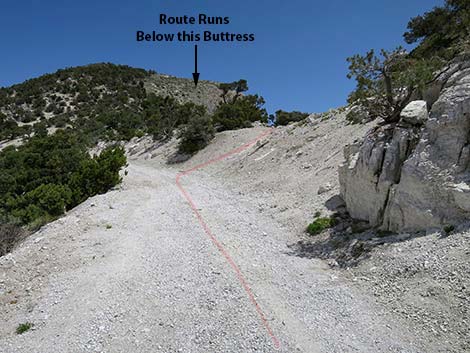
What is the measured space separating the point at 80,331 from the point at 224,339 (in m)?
2.65

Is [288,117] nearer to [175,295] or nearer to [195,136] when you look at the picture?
[195,136]

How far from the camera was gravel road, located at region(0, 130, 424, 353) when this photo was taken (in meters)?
6.07

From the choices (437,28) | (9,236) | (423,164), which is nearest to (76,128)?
(9,236)

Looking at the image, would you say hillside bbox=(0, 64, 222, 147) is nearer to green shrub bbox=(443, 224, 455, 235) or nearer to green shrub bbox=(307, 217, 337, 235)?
green shrub bbox=(307, 217, 337, 235)

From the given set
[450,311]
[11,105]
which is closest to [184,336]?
[450,311]

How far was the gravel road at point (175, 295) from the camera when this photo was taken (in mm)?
6066

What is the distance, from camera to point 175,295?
759cm

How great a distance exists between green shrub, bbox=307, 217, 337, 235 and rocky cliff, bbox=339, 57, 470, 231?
2.53 ft

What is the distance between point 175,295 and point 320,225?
5.39 metres

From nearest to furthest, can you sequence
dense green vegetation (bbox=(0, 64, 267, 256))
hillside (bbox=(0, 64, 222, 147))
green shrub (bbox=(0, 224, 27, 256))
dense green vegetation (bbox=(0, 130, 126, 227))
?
green shrub (bbox=(0, 224, 27, 256)) < dense green vegetation (bbox=(0, 130, 126, 227)) < dense green vegetation (bbox=(0, 64, 267, 256)) < hillside (bbox=(0, 64, 222, 147))

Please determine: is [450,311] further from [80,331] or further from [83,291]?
[83,291]

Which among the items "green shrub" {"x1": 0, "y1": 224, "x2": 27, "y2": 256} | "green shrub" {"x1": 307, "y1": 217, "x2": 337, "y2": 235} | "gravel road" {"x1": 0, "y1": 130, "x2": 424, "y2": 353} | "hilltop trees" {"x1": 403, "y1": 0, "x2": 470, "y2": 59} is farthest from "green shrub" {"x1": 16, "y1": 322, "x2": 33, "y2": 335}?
"hilltop trees" {"x1": 403, "y1": 0, "x2": 470, "y2": 59}

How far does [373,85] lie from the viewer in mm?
10555

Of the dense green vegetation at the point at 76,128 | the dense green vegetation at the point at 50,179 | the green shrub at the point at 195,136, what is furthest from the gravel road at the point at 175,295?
the green shrub at the point at 195,136
